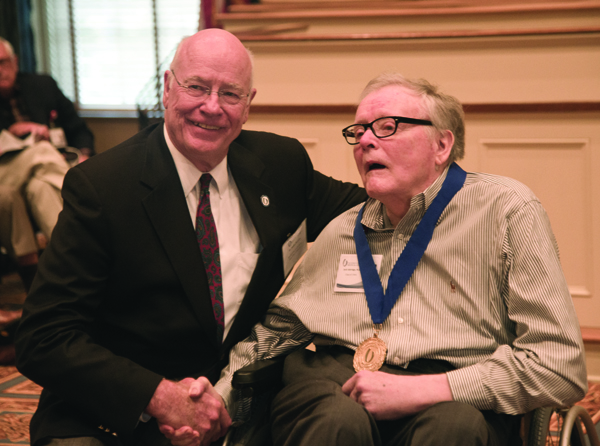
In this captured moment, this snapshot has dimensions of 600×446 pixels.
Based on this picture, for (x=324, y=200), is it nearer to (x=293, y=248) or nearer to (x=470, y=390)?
(x=293, y=248)

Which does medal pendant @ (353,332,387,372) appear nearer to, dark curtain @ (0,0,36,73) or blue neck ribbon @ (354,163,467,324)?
blue neck ribbon @ (354,163,467,324)

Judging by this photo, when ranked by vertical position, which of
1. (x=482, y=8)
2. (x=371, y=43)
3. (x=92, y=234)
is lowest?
(x=92, y=234)

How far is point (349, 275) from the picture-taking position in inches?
59.8

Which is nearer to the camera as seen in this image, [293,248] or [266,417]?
[266,417]

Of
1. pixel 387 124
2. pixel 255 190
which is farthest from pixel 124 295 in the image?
pixel 387 124

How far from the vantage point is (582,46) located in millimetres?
2793

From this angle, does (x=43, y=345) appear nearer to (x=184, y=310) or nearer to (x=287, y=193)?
(x=184, y=310)

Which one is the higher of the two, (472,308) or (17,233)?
(472,308)

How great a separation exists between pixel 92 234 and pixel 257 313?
531 millimetres

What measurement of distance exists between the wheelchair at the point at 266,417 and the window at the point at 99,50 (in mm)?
5283

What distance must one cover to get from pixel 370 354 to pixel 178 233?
601 millimetres

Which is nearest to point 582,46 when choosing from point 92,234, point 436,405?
point 436,405

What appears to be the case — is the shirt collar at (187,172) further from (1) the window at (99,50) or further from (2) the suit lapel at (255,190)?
(1) the window at (99,50)

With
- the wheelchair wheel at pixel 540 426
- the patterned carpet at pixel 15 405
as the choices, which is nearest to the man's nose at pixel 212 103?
the wheelchair wheel at pixel 540 426
